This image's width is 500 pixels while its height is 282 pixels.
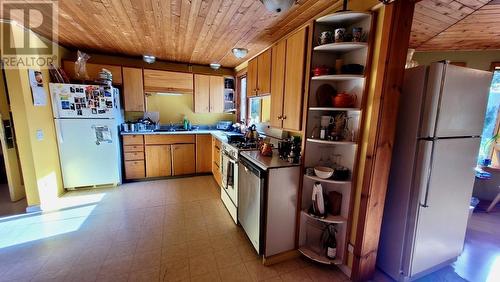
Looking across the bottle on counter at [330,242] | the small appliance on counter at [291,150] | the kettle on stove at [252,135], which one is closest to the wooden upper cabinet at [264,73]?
the kettle on stove at [252,135]

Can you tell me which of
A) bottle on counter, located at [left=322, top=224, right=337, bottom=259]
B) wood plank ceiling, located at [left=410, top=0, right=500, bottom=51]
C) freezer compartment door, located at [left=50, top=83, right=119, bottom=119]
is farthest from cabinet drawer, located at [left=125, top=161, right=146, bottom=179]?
wood plank ceiling, located at [left=410, top=0, right=500, bottom=51]

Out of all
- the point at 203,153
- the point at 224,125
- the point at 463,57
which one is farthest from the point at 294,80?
the point at 463,57

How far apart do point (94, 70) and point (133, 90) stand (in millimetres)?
679

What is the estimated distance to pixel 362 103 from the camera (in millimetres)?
1681

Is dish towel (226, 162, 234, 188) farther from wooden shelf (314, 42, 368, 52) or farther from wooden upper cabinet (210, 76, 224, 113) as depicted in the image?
wooden upper cabinet (210, 76, 224, 113)

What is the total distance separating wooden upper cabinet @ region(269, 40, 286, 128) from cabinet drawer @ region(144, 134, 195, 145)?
7.74ft

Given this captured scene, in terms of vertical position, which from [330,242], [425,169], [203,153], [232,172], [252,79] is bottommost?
[330,242]

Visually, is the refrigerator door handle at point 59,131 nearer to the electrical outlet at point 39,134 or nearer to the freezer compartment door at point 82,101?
the freezer compartment door at point 82,101

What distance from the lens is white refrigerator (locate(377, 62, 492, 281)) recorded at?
1620mm

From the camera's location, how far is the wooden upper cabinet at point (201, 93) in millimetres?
4441

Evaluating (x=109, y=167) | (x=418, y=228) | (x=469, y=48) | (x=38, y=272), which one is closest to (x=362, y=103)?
(x=418, y=228)

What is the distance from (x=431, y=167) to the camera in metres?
1.65

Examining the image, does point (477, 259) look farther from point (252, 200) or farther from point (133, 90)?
point (133, 90)

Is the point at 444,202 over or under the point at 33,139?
under
